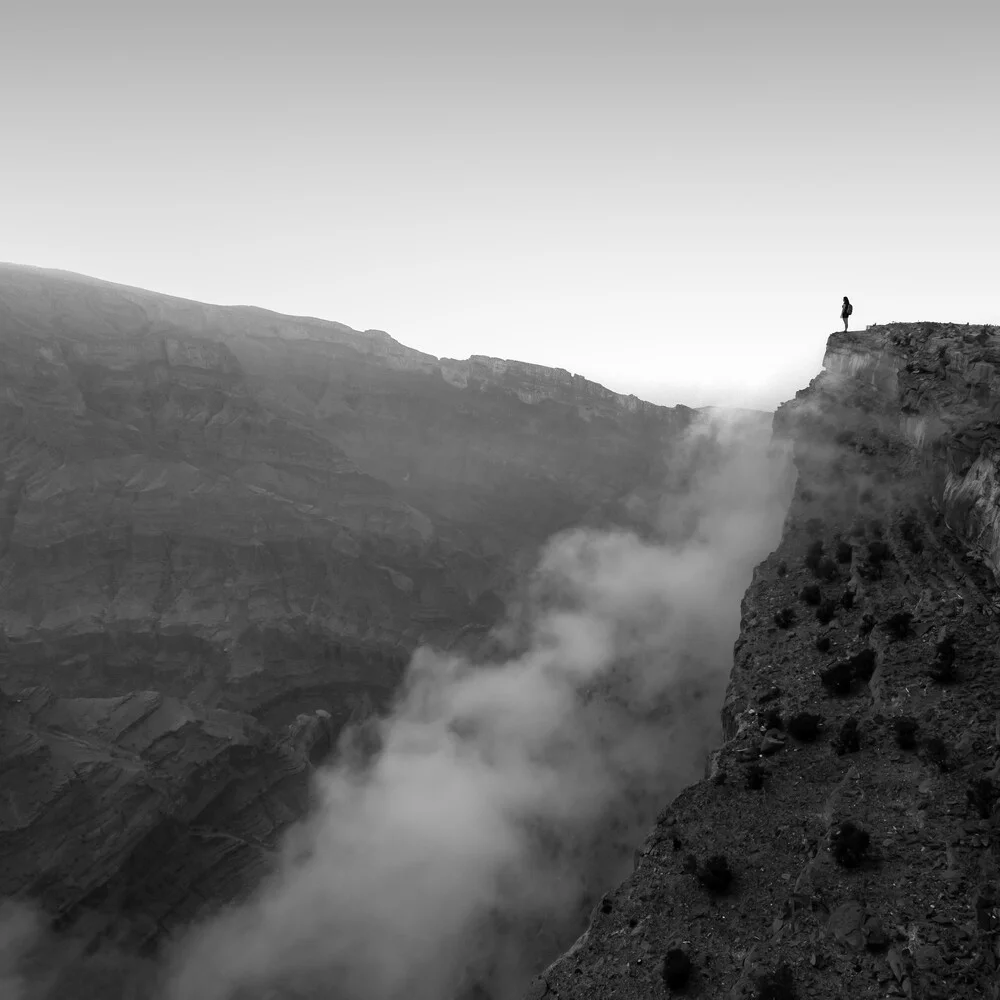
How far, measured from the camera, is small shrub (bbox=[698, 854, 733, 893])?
41188mm

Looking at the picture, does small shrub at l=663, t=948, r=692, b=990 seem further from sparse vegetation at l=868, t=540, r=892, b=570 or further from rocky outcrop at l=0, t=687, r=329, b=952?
rocky outcrop at l=0, t=687, r=329, b=952

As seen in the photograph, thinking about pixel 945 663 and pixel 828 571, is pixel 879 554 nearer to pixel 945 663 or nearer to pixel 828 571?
pixel 828 571

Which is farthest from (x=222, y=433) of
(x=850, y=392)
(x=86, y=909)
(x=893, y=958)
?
(x=893, y=958)

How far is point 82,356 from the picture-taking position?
5236 inches

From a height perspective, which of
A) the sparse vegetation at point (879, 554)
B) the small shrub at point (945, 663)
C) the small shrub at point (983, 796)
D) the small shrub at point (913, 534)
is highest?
the small shrub at point (913, 534)

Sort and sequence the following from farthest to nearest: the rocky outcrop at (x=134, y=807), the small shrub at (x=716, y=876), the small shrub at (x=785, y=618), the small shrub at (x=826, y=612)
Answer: the rocky outcrop at (x=134, y=807) < the small shrub at (x=785, y=618) < the small shrub at (x=826, y=612) < the small shrub at (x=716, y=876)

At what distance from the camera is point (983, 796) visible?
117 ft

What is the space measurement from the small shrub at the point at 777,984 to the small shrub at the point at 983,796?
39.2ft

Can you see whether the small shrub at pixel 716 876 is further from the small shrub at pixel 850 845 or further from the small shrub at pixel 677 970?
the small shrub at pixel 850 845

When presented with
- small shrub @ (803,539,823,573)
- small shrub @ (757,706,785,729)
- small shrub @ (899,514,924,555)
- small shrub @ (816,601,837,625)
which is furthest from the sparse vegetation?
small shrub @ (757,706,785,729)

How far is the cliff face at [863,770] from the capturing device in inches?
1315

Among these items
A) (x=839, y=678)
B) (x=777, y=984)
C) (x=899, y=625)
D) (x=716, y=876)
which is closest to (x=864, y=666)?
(x=839, y=678)

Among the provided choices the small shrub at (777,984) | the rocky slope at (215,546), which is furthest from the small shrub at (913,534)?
the rocky slope at (215,546)

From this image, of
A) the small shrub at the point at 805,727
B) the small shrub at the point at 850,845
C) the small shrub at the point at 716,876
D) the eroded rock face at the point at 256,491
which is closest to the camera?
the small shrub at the point at 850,845
